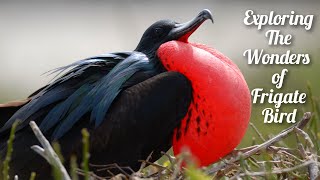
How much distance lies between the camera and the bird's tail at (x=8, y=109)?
3342mm

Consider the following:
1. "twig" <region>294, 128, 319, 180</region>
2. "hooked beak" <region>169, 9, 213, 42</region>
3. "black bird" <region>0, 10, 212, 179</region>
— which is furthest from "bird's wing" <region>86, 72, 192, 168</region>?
"twig" <region>294, 128, 319, 180</region>

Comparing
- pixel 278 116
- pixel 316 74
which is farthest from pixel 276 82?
pixel 316 74

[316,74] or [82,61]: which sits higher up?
[82,61]

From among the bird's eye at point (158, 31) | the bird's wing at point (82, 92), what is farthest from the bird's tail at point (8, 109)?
the bird's eye at point (158, 31)

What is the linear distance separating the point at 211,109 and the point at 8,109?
2.41 ft

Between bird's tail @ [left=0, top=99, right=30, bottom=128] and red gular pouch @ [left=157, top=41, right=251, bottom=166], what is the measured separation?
55 centimetres

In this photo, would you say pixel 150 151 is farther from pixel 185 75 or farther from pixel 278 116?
pixel 278 116

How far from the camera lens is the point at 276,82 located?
395cm

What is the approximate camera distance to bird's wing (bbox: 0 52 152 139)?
120 inches

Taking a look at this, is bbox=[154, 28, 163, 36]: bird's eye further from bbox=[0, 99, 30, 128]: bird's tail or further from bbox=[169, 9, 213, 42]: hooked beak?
bbox=[0, 99, 30, 128]: bird's tail

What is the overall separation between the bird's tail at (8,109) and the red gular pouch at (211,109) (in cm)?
55

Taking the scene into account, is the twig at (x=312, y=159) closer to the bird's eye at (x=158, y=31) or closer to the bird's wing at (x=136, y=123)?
the bird's wing at (x=136, y=123)

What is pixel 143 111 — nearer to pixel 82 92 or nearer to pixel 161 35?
pixel 82 92

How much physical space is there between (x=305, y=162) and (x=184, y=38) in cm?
73
